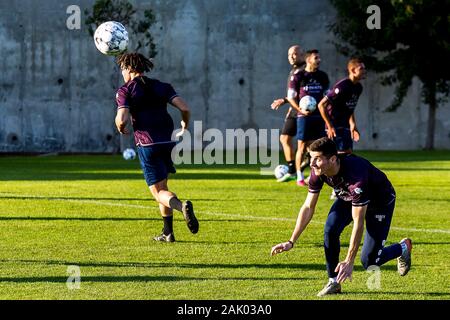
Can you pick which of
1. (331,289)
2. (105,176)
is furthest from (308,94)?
(331,289)

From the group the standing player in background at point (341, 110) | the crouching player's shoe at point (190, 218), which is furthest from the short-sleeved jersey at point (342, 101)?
the crouching player's shoe at point (190, 218)

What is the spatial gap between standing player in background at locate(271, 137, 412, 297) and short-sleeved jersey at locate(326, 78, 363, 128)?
7.60m

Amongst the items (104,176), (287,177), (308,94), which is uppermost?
(308,94)

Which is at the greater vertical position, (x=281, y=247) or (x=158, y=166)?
(x=158, y=166)

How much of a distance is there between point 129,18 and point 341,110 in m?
20.5

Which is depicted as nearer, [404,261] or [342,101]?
[404,261]

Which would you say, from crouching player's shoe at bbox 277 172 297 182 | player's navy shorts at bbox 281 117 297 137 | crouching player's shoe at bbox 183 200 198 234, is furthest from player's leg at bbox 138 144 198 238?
crouching player's shoe at bbox 277 172 297 182

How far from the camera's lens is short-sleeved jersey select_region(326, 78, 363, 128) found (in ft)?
57.2

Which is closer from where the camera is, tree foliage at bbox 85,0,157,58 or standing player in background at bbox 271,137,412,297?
standing player in background at bbox 271,137,412,297

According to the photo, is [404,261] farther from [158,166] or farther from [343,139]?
[343,139]

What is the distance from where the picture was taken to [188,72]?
40188 mm

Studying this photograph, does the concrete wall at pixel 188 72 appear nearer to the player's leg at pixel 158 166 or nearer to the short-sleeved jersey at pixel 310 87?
the short-sleeved jersey at pixel 310 87

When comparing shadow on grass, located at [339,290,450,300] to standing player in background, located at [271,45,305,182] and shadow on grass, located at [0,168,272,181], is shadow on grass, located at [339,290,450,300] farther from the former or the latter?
shadow on grass, located at [0,168,272,181]

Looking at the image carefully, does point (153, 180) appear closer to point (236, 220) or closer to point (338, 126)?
point (236, 220)
